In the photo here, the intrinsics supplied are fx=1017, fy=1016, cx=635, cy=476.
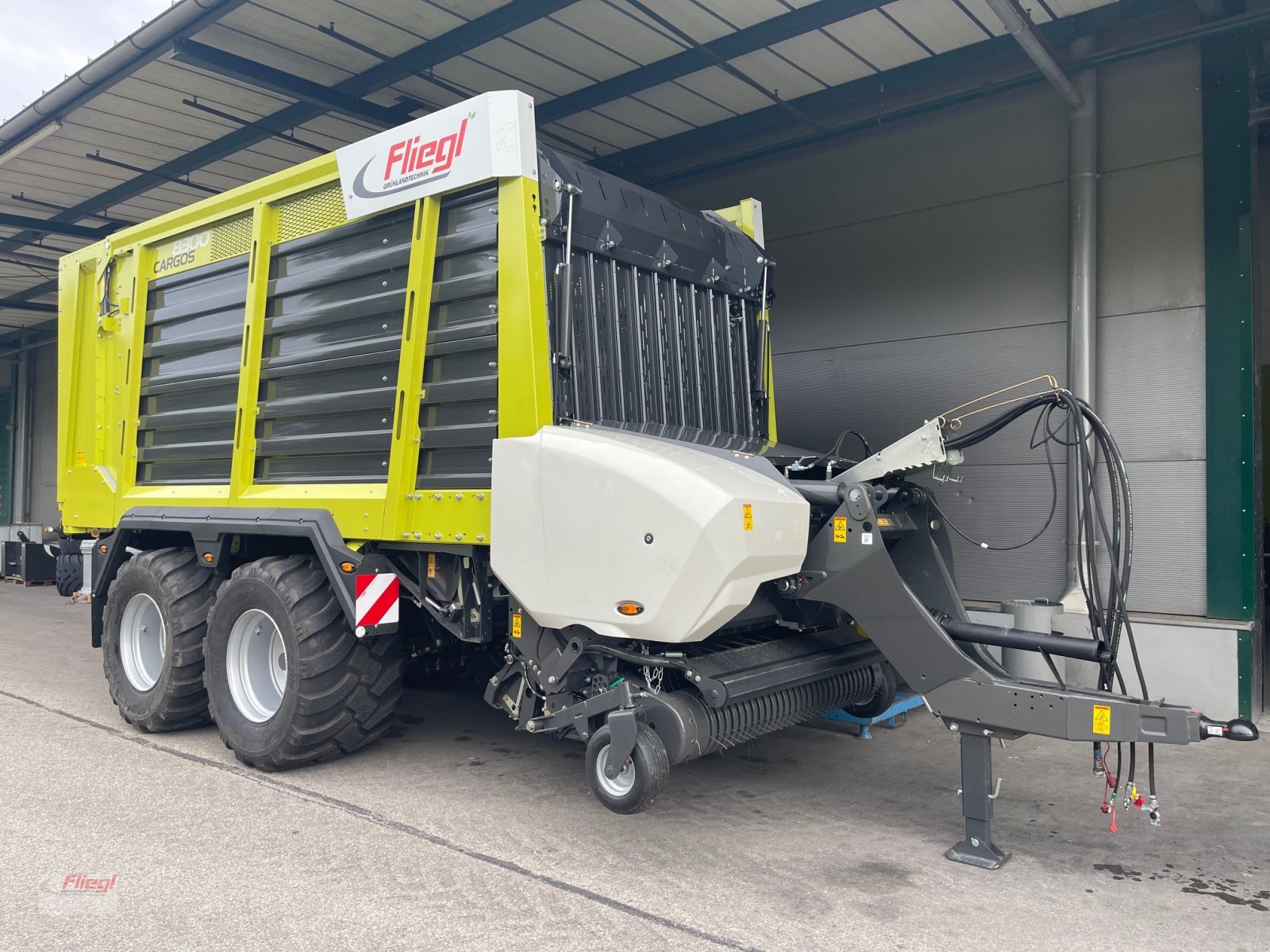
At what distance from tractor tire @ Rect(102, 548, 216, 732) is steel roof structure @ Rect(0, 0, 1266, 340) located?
3.49 metres

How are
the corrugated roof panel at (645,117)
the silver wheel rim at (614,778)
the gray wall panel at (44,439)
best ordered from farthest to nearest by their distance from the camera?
1. the gray wall panel at (44,439)
2. the corrugated roof panel at (645,117)
3. the silver wheel rim at (614,778)

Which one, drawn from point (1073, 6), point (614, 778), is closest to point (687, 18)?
point (1073, 6)

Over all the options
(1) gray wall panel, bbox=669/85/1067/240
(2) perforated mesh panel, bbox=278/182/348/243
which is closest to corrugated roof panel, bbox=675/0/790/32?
(1) gray wall panel, bbox=669/85/1067/240

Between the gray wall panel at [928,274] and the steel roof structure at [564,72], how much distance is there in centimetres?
81

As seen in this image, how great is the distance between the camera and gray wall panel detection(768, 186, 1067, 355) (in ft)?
22.9

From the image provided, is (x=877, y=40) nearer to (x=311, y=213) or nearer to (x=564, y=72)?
(x=564, y=72)

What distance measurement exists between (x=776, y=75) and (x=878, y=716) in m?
4.64

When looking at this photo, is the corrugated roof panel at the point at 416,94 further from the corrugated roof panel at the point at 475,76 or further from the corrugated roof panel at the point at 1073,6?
the corrugated roof panel at the point at 1073,6

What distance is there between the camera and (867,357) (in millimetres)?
7848

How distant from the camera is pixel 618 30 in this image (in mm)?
Result: 6859

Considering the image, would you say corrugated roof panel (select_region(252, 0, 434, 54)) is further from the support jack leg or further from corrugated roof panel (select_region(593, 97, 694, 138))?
the support jack leg

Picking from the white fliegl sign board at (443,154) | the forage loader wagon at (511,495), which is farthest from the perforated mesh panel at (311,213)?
the white fliegl sign board at (443,154)

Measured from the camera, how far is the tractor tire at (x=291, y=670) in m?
4.86

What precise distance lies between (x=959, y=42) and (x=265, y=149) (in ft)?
19.6
